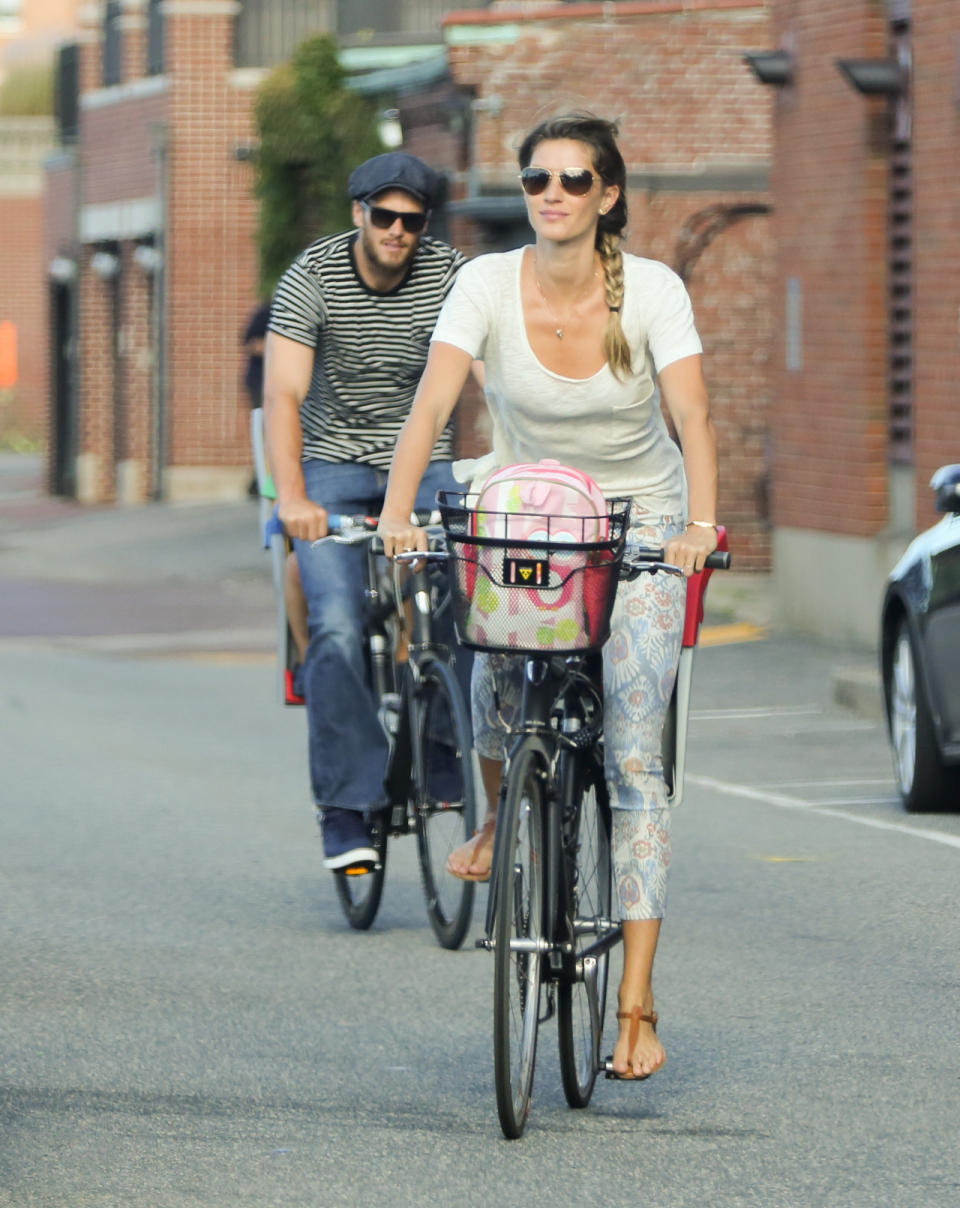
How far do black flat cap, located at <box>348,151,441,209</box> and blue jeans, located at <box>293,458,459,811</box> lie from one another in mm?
767

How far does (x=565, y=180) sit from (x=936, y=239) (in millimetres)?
10345

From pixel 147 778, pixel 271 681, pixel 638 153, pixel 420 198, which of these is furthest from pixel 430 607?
→ pixel 638 153

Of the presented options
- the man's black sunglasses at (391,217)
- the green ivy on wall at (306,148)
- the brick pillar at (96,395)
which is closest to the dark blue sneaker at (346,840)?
the man's black sunglasses at (391,217)

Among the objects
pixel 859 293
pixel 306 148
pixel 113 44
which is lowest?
pixel 859 293

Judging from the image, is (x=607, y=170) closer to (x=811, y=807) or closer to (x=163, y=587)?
(x=811, y=807)

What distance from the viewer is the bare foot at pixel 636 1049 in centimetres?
538

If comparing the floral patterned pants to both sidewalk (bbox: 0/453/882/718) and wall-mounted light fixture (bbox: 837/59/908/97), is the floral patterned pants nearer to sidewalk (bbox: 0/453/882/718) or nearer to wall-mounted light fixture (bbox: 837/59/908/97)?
sidewalk (bbox: 0/453/882/718)

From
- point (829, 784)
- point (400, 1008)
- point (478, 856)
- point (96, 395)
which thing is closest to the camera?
point (478, 856)

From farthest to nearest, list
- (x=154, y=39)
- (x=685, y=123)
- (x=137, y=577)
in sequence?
(x=154, y=39) → (x=137, y=577) → (x=685, y=123)

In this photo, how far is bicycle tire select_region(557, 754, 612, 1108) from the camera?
210 inches

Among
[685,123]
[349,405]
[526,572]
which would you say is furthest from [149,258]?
[526,572]

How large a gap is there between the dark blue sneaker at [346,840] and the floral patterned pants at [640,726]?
1.97 m

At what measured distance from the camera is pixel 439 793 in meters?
7.47

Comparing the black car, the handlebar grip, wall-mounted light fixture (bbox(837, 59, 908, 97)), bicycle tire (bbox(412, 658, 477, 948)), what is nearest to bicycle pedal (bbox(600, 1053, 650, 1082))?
the handlebar grip
